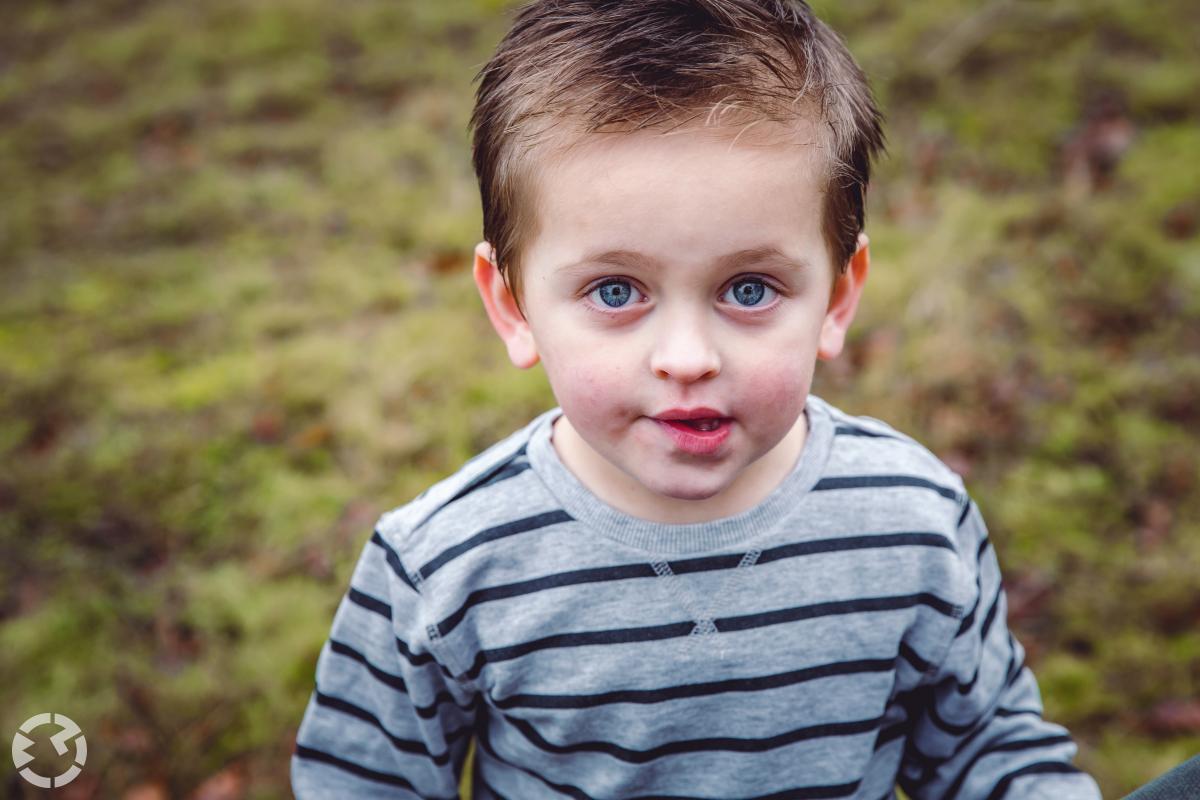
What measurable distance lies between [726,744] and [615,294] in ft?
2.32

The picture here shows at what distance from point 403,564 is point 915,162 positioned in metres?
3.95

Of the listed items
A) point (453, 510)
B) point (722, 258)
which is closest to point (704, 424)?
point (722, 258)

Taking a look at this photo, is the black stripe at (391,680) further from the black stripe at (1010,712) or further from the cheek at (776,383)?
the black stripe at (1010,712)

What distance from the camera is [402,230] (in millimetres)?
4660

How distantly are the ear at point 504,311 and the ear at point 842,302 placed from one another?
427 mm

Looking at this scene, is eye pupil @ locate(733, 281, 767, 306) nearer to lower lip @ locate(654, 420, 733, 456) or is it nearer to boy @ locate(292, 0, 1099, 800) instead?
boy @ locate(292, 0, 1099, 800)

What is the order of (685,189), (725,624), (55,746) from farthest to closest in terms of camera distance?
(55,746)
(725,624)
(685,189)

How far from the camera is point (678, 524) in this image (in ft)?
4.44

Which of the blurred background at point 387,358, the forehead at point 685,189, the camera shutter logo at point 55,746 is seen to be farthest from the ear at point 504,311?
the camera shutter logo at point 55,746

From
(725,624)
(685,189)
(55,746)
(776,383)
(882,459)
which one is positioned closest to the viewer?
(685,189)

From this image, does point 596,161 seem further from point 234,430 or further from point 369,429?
point 234,430

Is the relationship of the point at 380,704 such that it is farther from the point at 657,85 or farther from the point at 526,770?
the point at 657,85

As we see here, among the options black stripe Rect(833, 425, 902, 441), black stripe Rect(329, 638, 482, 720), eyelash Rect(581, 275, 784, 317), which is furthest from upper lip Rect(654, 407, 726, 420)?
black stripe Rect(329, 638, 482, 720)

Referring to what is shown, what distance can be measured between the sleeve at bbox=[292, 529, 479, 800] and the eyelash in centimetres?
52
